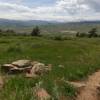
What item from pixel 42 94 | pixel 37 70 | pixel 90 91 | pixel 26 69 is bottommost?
pixel 90 91

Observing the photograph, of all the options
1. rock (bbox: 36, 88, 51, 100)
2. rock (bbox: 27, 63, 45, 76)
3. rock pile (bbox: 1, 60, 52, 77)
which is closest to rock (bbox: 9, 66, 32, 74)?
rock pile (bbox: 1, 60, 52, 77)

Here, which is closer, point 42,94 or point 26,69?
point 42,94

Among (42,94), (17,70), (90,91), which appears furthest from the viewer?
(17,70)

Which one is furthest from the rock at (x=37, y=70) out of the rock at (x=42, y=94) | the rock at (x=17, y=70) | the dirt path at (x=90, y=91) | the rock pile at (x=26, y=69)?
the rock at (x=42, y=94)

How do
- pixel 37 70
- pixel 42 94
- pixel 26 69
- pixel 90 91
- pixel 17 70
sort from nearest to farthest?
1. pixel 42 94
2. pixel 90 91
3. pixel 37 70
4. pixel 17 70
5. pixel 26 69

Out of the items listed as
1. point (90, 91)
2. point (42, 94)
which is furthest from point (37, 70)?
point (42, 94)

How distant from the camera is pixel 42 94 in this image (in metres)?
15.1

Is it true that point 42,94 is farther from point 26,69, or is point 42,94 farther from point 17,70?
point 26,69

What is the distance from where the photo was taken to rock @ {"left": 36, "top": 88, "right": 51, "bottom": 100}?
47.0ft

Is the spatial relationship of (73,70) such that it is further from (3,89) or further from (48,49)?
(48,49)

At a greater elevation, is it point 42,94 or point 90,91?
point 42,94

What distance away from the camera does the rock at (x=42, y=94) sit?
47.0ft

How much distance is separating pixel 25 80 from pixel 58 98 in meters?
2.23

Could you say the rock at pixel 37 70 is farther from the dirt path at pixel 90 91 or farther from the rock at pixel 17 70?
the dirt path at pixel 90 91
